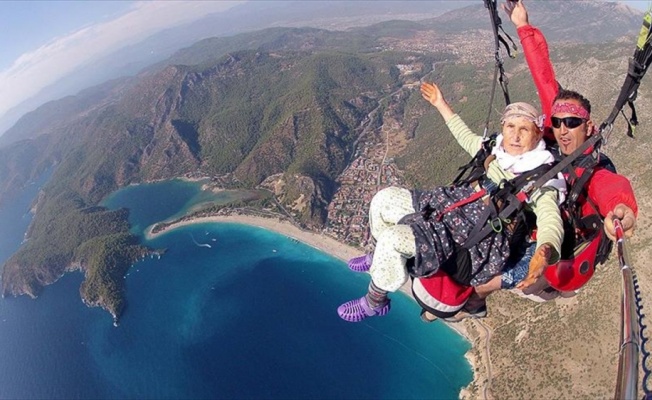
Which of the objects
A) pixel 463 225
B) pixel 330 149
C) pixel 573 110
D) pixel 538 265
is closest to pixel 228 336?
pixel 330 149

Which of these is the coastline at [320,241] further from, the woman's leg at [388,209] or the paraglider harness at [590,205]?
the woman's leg at [388,209]

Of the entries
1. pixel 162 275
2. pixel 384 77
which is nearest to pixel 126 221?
pixel 162 275

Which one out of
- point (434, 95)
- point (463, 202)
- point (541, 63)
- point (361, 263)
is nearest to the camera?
point (463, 202)

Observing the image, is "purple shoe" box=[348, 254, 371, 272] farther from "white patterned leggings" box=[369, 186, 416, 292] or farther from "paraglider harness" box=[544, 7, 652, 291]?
"paraglider harness" box=[544, 7, 652, 291]

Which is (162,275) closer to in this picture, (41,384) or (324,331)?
(41,384)

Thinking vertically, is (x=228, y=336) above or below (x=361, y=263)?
below

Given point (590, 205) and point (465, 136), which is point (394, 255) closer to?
point (590, 205)
